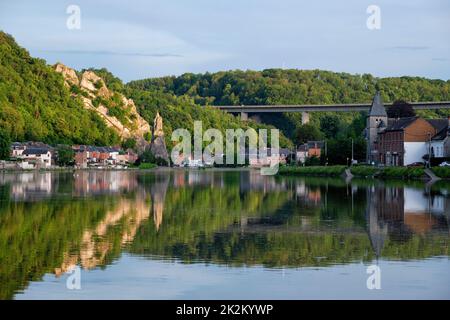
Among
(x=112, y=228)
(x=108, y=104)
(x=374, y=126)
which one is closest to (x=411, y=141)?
(x=374, y=126)

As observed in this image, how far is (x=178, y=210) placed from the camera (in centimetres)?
3189

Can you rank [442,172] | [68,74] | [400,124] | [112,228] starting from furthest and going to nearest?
1. [68,74]
2. [400,124]
3. [442,172]
4. [112,228]

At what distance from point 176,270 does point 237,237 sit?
5.55 m

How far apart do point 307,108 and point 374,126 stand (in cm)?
9095

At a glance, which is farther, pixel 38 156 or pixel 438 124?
pixel 38 156

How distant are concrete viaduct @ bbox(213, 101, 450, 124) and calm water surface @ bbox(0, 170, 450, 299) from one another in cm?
12972

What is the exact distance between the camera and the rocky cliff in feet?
548

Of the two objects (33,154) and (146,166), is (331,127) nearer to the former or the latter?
(146,166)

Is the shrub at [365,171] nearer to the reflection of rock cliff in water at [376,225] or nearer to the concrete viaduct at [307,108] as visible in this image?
the reflection of rock cliff in water at [376,225]

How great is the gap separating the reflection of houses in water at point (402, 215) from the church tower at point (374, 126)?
159 feet

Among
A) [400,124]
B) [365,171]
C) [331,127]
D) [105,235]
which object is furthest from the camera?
[331,127]

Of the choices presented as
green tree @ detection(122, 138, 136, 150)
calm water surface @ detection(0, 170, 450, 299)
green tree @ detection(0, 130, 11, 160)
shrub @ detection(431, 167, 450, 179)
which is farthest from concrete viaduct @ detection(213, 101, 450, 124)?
calm water surface @ detection(0, 170, 450, 299)

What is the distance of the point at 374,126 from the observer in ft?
300
